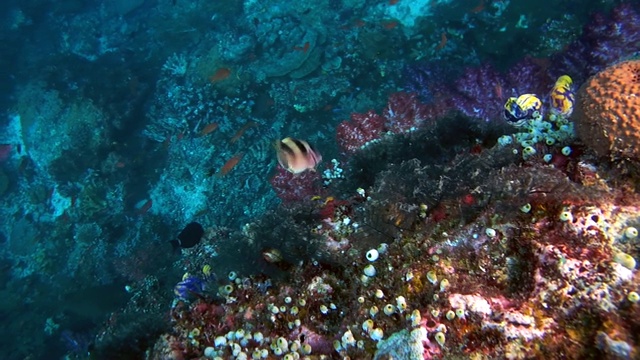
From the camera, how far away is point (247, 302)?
296 cm

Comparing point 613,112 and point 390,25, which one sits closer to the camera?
point 613,112

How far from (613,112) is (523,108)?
99cm

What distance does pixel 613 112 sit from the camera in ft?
7.66

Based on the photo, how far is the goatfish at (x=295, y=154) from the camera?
3396 mm

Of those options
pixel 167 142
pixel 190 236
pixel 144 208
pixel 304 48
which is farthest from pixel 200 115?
pixel 190 236

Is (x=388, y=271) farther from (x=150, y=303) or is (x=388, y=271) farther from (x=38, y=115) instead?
(x=38, y=115)

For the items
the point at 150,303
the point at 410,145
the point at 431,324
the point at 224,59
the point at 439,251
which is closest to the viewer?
the point at 431,324

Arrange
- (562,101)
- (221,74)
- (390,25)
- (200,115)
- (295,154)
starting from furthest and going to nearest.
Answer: (200,115) → (221,74) → (390,25) → (562,101) → (295,154)

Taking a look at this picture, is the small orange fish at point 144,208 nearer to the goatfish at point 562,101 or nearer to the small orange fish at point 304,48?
the small orange fish at point 304,48

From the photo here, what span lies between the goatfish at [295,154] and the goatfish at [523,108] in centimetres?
177

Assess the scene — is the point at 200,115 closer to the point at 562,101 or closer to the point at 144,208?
the point at 144,208

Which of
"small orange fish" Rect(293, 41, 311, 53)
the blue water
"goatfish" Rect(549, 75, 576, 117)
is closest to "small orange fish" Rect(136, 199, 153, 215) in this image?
the blue water

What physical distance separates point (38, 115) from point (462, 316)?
47.0 ft

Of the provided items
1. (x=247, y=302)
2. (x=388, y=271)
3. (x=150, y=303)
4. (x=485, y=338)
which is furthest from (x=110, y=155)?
(x=485, y=338)
